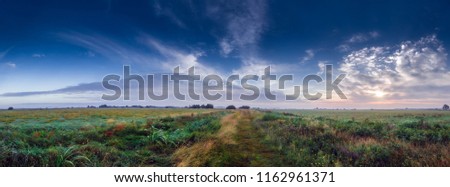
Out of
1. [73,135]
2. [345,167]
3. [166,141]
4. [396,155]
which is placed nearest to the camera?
[345,167]

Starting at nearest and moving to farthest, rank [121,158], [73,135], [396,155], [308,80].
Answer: [396,155] < [121,158] < [308,80] < [73,135]

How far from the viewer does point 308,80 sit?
7.66m

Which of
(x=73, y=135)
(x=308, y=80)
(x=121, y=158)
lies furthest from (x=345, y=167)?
(x=73, y=135)

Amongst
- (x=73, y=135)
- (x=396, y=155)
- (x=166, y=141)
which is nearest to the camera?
(x=396, y=155)

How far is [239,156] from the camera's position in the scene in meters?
7.33

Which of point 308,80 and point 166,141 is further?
point 166,141

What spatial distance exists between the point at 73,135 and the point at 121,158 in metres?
4.83

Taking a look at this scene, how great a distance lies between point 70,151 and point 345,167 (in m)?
6.64

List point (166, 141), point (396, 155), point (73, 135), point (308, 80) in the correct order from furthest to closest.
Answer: point (73, 135)
point (166, 141)
point (308, 80)
point (396, 155)

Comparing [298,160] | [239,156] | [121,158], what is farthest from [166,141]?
[298,160]

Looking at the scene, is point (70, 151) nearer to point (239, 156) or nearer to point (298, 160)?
point (239, 156)

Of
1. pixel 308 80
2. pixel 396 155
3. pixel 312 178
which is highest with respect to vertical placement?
pixel 308 80

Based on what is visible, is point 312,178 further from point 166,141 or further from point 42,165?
point 42,165

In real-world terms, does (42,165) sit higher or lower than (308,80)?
lower
